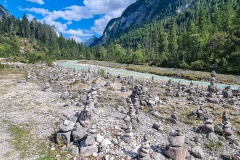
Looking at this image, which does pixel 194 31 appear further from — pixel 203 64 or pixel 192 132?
pixel 192 132

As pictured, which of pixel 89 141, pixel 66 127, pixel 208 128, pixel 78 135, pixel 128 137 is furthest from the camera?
pixel 208 128

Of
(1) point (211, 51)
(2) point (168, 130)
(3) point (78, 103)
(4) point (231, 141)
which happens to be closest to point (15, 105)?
(3) point (78, 103)

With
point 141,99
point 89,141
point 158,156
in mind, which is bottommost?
point 158,156

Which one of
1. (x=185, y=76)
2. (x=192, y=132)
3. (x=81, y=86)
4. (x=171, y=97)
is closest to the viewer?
(x=192, y=132)

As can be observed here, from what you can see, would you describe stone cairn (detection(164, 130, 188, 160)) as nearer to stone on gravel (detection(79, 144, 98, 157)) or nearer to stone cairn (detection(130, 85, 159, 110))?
stone on gravel (detection(79, 144, 98, 157))

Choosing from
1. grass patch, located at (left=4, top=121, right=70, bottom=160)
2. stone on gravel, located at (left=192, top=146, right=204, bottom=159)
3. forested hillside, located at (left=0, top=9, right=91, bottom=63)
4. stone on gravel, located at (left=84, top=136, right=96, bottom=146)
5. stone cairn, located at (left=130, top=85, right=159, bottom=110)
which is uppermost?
forested hillside, located at (left=0, top=9, right=91, bottom=63)

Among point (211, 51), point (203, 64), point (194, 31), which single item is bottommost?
point (203, 64)

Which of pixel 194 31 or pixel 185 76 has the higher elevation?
pixel 194 31

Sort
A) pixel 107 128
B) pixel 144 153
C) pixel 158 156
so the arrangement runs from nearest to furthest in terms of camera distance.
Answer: pixel 144 153, pixel 158 156, pixel 107 128

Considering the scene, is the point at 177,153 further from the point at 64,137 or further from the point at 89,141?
the point at 64,137

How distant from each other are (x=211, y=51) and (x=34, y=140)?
67271mm

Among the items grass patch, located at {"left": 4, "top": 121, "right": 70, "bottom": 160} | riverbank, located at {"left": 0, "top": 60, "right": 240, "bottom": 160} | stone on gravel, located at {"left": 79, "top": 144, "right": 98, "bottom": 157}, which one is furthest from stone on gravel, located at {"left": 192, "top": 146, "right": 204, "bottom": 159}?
grass patch, located at {"left": 4, "top": 121, "right": 70, "bottom": 160}

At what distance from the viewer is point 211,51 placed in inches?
2574

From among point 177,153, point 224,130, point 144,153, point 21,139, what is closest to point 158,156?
point 144,153
